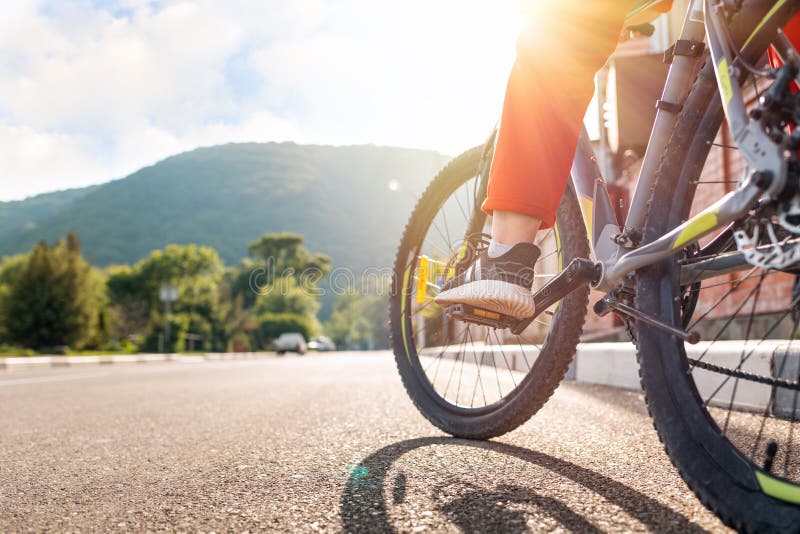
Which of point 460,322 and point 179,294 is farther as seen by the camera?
point 179,294

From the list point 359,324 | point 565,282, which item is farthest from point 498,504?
point 359,324

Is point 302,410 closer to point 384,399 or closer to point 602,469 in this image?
point 384,399

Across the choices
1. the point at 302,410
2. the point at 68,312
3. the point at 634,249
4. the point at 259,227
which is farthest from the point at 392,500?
the point at 259,227

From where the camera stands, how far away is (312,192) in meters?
167

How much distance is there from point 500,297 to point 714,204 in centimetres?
60

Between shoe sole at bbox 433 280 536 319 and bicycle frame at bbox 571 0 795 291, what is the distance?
22cm

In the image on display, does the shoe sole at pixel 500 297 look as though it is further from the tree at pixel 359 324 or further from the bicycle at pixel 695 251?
the tree at pixel 359 324

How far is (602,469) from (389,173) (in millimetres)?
176880

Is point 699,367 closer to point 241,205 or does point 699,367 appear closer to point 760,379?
point 760,379

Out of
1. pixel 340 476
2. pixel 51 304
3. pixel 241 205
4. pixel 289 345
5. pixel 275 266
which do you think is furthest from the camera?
pixel 241 205

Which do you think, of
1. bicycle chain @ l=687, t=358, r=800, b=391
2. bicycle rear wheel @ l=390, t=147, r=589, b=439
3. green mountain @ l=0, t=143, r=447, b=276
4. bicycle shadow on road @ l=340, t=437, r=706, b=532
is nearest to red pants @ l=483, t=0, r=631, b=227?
bicycle rear wheel @ l=390, t=147, r=589, b=439

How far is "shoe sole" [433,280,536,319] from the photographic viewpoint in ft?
5.44

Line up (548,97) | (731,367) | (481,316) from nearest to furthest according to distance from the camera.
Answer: (548,97) < (481,316) < (731,367)

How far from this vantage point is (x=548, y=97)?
1.64 m
